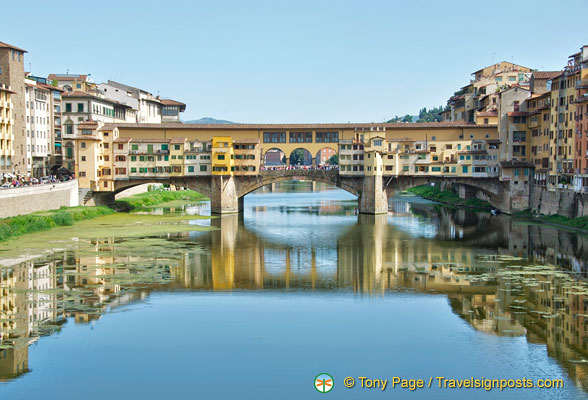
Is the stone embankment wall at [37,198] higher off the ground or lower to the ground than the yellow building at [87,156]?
lower

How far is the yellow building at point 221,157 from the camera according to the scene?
174 feet

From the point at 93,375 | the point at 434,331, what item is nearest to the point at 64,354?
the point at 93,375

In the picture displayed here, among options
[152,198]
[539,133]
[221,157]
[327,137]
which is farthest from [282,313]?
[152,198]

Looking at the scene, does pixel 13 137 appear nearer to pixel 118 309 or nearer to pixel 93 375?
pixel 118 309

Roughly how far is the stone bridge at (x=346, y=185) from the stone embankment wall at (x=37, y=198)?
3587 mm

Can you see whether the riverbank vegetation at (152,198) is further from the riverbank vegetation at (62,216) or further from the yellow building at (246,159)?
the yellow building at (246,159)

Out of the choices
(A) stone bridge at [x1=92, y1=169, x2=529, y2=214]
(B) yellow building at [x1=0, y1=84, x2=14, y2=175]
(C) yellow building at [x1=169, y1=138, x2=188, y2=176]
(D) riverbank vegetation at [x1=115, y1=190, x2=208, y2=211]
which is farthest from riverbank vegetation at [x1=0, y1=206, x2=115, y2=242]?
(B) yellow building at [x1=0, y1=84, x2=14, y2=175]

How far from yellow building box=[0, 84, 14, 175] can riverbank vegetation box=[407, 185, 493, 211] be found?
125ft

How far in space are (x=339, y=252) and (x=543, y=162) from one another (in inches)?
849

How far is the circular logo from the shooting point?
16820 millimetres

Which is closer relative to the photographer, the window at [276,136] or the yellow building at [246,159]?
the yellow building at [246,159]

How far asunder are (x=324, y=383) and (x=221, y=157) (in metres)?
37.5

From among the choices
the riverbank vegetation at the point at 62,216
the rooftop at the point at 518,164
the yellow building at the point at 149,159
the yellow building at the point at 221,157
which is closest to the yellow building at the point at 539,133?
the rooftop at the point at 518,164

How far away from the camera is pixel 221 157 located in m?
53.2
